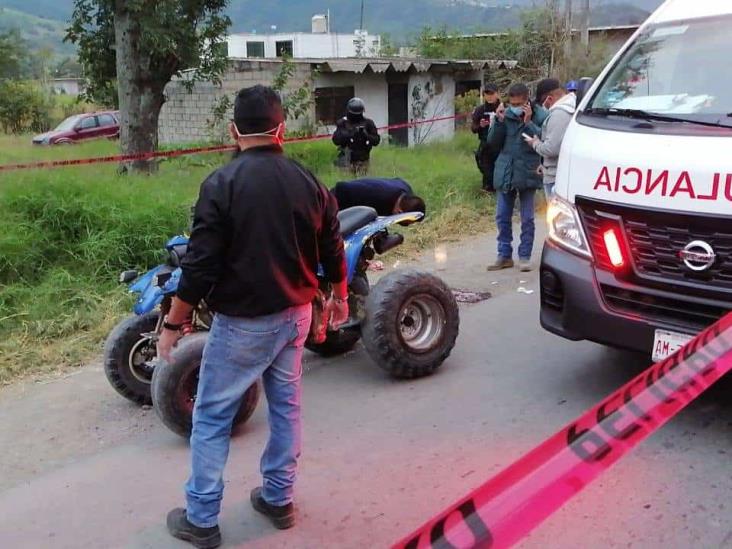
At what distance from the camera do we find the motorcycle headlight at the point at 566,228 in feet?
13.7

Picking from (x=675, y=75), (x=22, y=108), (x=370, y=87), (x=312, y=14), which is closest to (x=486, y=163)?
(x=675, y=75)

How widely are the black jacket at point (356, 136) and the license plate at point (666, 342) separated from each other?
282 inches

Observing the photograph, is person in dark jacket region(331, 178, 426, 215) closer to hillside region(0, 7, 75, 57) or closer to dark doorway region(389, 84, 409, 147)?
dark doorway region(389, 84, 409, 147)

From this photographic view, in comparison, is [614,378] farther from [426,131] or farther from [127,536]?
[426,131]

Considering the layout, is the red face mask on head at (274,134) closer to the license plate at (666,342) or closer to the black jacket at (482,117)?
the license plate at (666,342)

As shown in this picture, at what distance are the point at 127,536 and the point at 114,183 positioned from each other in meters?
5.45

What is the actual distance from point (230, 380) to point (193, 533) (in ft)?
2.14

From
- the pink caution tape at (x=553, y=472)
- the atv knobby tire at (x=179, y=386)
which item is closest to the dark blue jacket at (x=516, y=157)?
the atv knobby tire at (x=179, y=386)

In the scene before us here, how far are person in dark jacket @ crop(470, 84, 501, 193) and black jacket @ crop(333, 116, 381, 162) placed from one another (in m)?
1.40

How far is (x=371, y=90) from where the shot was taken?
69.8 feet

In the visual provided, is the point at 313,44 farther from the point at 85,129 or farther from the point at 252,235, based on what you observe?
the point at 252,235

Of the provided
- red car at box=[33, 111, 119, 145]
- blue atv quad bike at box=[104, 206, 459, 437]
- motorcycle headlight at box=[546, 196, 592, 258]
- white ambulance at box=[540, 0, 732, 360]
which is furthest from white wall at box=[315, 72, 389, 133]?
motorcycle headlight at box=[546, 196, 592, 258]

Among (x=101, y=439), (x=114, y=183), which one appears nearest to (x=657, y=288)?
(x=101, y=439)

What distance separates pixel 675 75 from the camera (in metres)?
4.57
